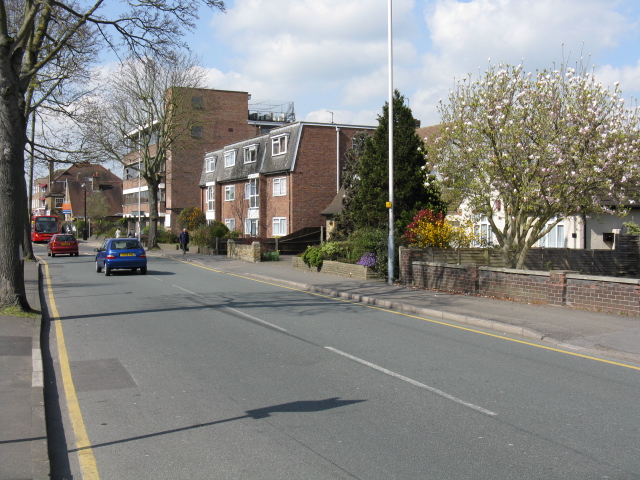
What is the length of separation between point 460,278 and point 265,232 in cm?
3027

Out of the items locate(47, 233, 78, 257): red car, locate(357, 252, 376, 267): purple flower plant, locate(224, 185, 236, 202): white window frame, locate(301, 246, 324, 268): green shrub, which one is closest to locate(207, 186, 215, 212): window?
locate(224, 185, 236, 202): white window frame

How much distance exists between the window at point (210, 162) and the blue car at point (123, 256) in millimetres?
31578

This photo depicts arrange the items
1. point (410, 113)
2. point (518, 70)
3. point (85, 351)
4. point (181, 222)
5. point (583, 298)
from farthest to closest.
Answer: point (181, 222) < point (410, 113) < point (518, 70) < point (583, 298) < point (85, 351)

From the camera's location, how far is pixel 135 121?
4350cm

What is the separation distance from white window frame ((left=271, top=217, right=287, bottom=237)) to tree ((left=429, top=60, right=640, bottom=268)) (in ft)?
89.9

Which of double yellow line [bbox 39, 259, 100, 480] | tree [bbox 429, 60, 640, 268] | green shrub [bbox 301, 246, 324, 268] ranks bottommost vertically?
double yellow line [bbox 39, 259, 100, 480]

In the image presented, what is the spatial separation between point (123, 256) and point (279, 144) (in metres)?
22.2

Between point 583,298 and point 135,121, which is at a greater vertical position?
point 135,121

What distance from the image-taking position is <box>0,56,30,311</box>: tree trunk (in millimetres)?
12578

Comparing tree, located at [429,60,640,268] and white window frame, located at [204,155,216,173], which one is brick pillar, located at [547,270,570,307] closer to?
tree, located at [429,60,640,268]

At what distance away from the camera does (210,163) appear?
5762cm

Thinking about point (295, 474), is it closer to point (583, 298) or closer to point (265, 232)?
point (583, 298)

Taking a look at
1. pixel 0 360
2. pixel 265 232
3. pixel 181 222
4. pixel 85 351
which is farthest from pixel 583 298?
pixel 181 222

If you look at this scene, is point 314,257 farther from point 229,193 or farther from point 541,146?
point 229,193
